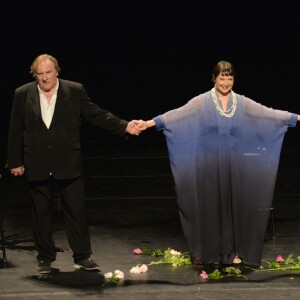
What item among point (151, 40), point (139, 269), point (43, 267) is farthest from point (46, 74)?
point (151, 40)

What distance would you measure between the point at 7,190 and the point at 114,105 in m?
3.74

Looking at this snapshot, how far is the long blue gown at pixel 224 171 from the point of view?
22.9ft

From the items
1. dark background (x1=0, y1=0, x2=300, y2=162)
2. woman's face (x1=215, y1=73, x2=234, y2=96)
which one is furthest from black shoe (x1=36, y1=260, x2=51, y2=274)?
dark background (x1=0, y1=0, x2=300, y2=162)

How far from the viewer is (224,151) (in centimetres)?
696

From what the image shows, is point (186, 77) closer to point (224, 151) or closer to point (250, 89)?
point (250, 89)

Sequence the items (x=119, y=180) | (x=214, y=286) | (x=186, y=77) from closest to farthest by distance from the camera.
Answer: (x=214, y=286) → (x=119, y=180) → (x=186, y=77)

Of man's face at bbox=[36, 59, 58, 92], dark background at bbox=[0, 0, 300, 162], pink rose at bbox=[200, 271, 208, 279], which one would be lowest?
pink rose at bbox=[200, 271, 208, 279]

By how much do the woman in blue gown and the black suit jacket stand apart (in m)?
0.51

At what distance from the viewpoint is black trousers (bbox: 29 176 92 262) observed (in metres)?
7.02

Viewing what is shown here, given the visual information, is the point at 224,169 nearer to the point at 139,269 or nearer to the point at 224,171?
the point at 224,171

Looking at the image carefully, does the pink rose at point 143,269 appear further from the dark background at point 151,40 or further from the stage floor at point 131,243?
the dark background at point 151,40

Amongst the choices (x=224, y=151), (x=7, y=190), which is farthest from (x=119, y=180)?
(x=224, y=151)

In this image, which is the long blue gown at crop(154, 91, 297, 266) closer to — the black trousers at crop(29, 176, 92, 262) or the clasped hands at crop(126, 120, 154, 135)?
the clasped hands at crop(126, 120, 154, 135)

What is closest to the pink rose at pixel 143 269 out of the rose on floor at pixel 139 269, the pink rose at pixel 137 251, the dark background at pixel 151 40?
the rose on floor at pixel 139 269
